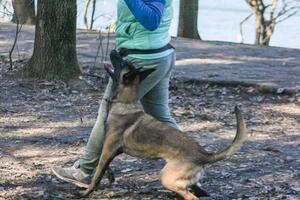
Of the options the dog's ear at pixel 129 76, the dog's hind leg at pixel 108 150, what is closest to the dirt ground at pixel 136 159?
the dog's hind leg at pixel 108 150

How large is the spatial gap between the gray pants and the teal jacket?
66mm

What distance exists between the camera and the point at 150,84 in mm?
5004

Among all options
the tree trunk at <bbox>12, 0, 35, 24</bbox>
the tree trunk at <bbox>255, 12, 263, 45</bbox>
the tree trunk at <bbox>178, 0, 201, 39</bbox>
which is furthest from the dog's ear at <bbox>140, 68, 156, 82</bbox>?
the tree trunk at <bbox>255, 12, 263, 45</bbox>

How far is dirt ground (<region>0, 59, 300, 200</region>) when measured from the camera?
540cm

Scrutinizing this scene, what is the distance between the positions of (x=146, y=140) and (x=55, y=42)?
4720 millimetres

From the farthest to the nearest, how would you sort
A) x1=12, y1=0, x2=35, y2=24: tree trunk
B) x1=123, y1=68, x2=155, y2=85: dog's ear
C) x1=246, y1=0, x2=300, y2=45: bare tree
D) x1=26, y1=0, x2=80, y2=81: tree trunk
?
x1=246, y1=0, x2=300, y2=45: bare tree < x1=12, y1=0, x2=35, y2=24: tree trunk < x1=26, y1=0, x2=80, y2=81: tree trunk < x1=123, y1=68, x2=155, y2=85: dog's ear

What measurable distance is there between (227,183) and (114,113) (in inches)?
48.4

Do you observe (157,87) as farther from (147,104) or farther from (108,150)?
(108,150)

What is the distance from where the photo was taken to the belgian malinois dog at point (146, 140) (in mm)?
4684

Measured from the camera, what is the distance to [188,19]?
59.1ft

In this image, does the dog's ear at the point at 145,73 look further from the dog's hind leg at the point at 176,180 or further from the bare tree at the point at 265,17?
the bare tree at the point at 265,17

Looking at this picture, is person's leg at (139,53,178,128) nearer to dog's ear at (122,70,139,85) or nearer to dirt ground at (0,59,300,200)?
dog's ear at (122,70,139,85)

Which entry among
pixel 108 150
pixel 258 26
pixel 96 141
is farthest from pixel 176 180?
pixel 258 26

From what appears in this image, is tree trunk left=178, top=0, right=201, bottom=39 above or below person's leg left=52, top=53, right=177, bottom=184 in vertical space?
below
